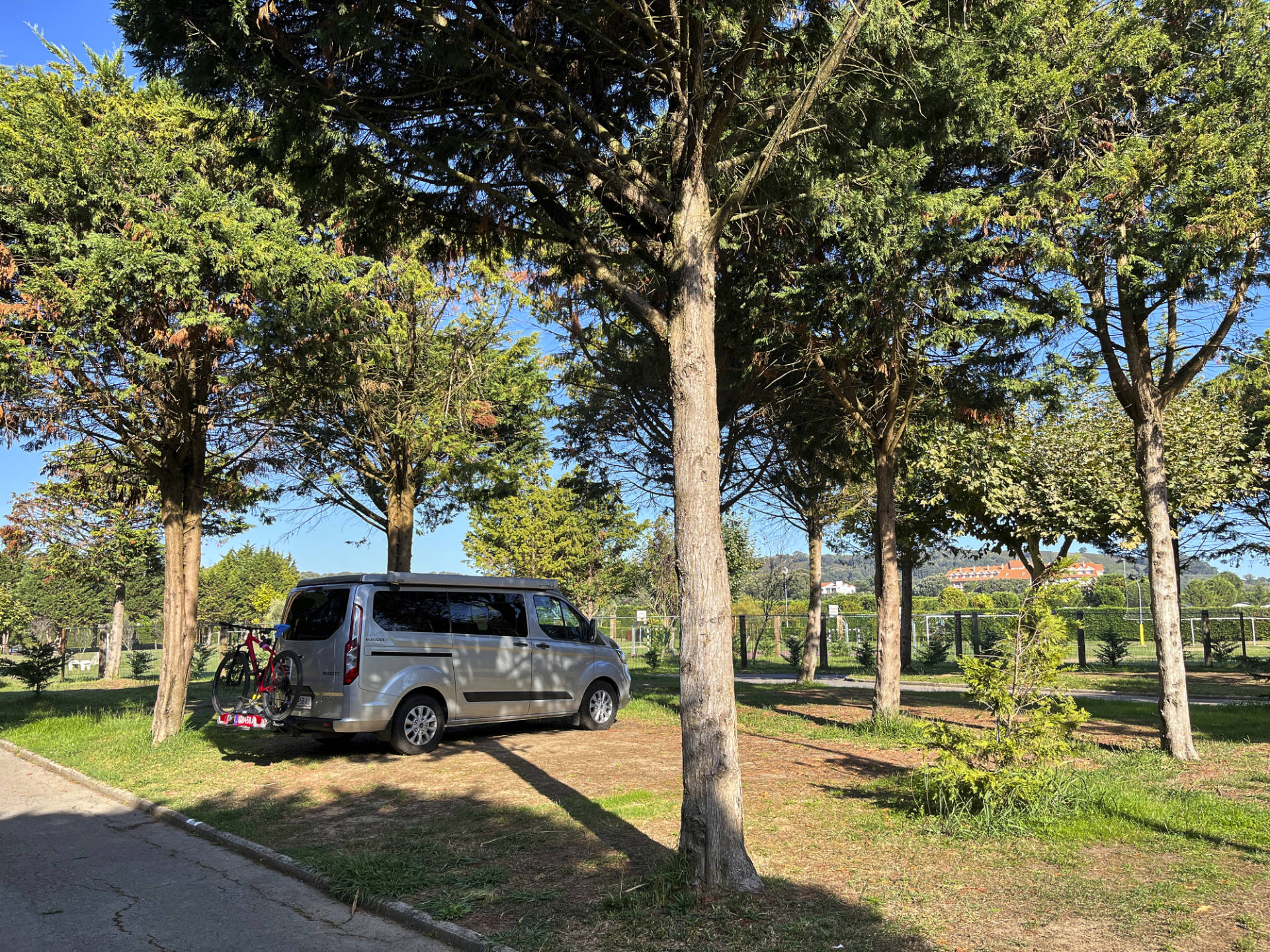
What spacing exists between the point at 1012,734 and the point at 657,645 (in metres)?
25.3

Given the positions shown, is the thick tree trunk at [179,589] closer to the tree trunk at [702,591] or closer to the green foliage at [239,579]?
the tree trunk at [702,591]

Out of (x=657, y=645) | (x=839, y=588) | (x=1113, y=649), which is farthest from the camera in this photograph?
(x=839, y=588)

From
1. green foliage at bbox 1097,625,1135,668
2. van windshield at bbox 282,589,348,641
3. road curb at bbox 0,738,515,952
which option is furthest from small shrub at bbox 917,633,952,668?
road curb at bbox 0,738,515,952

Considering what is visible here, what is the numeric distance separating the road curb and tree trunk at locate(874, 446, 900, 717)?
305 inches

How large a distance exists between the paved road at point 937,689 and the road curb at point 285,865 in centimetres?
922

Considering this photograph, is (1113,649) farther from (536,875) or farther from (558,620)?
(536,875)

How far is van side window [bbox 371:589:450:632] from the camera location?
10250mm

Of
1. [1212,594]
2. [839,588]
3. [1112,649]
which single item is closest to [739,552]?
[1112,649]

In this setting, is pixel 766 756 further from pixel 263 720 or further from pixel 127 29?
pixel 127 29

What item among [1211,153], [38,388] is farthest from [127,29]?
[1211,153]

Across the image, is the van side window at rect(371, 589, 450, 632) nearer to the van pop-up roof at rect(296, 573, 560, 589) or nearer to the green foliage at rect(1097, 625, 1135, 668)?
the van pop-up roof at rect(296, 573, 560, 589)

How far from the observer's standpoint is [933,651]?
93.9 feet

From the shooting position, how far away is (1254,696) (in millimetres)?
15391

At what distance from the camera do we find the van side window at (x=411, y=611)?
1025 centimetres
